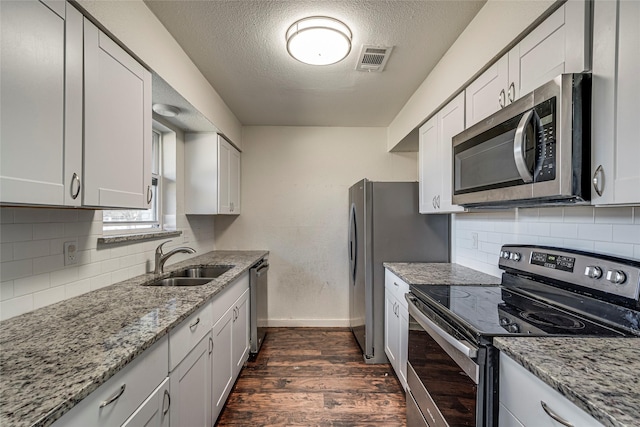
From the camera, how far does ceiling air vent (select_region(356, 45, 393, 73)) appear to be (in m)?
1.90

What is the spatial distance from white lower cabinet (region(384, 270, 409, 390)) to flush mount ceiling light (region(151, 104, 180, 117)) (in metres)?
2.12

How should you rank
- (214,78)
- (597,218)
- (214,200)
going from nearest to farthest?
(597,218)
(214,78)
(214,200)

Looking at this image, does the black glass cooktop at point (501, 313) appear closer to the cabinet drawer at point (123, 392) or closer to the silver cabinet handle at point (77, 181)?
the cabinet drawer at point (123, 392)

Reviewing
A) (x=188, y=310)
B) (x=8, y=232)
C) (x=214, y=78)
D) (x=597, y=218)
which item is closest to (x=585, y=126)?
(x=597, y=218)

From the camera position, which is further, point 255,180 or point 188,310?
point 255,180

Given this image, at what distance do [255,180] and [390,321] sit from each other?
224cm

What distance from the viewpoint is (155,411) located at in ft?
3.52

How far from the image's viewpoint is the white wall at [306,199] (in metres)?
3.55

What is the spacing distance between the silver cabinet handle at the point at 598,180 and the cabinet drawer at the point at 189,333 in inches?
66.1

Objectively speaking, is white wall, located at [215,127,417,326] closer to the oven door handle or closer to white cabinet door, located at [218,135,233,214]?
white cabinet door, located at [218,135,233,214]

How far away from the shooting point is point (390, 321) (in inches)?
94.3

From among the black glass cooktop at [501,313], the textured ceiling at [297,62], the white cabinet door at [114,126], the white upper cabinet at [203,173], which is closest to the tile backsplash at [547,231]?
the black glass cooktop at [501,313]

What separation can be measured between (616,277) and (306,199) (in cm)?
283

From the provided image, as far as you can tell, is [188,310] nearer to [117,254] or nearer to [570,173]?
[117,254]
